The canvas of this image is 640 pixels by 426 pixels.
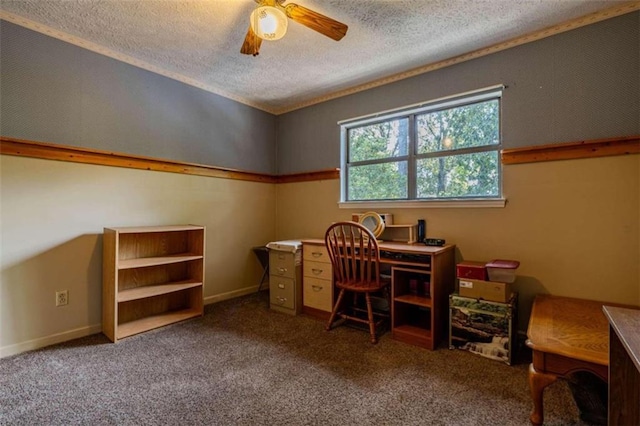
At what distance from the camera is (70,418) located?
4.73ft

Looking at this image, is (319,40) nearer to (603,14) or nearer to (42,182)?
(603,14)

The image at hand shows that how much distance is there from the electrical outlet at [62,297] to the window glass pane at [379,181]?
8.93 ft

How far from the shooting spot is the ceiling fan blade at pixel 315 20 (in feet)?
5.67

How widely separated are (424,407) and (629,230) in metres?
1.81

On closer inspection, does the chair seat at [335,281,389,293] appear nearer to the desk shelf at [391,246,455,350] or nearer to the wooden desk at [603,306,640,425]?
the desk shelf at [391,246,455,350]

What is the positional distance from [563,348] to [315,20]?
2135 mm

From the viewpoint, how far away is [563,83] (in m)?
2.19

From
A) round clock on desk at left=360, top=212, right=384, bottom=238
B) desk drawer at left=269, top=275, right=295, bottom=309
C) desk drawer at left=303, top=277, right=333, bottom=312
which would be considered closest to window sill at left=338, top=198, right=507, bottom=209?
round clock on desk at left=360, top=212, right=384, bottom=238

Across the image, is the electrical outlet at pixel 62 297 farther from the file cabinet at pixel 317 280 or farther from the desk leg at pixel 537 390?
the desk leg at pixel 537 390

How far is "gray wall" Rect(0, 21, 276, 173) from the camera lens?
7.02 feet

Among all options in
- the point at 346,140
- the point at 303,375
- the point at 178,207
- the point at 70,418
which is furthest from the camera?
the point at 346,140

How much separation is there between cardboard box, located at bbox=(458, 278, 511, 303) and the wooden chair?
59 centimetres

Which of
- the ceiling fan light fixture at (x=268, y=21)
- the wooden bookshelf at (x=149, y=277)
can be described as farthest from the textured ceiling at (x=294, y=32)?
the wooden bookshelf at (x=149, y=277)

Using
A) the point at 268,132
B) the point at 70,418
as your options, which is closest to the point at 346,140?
the point at 268,132
